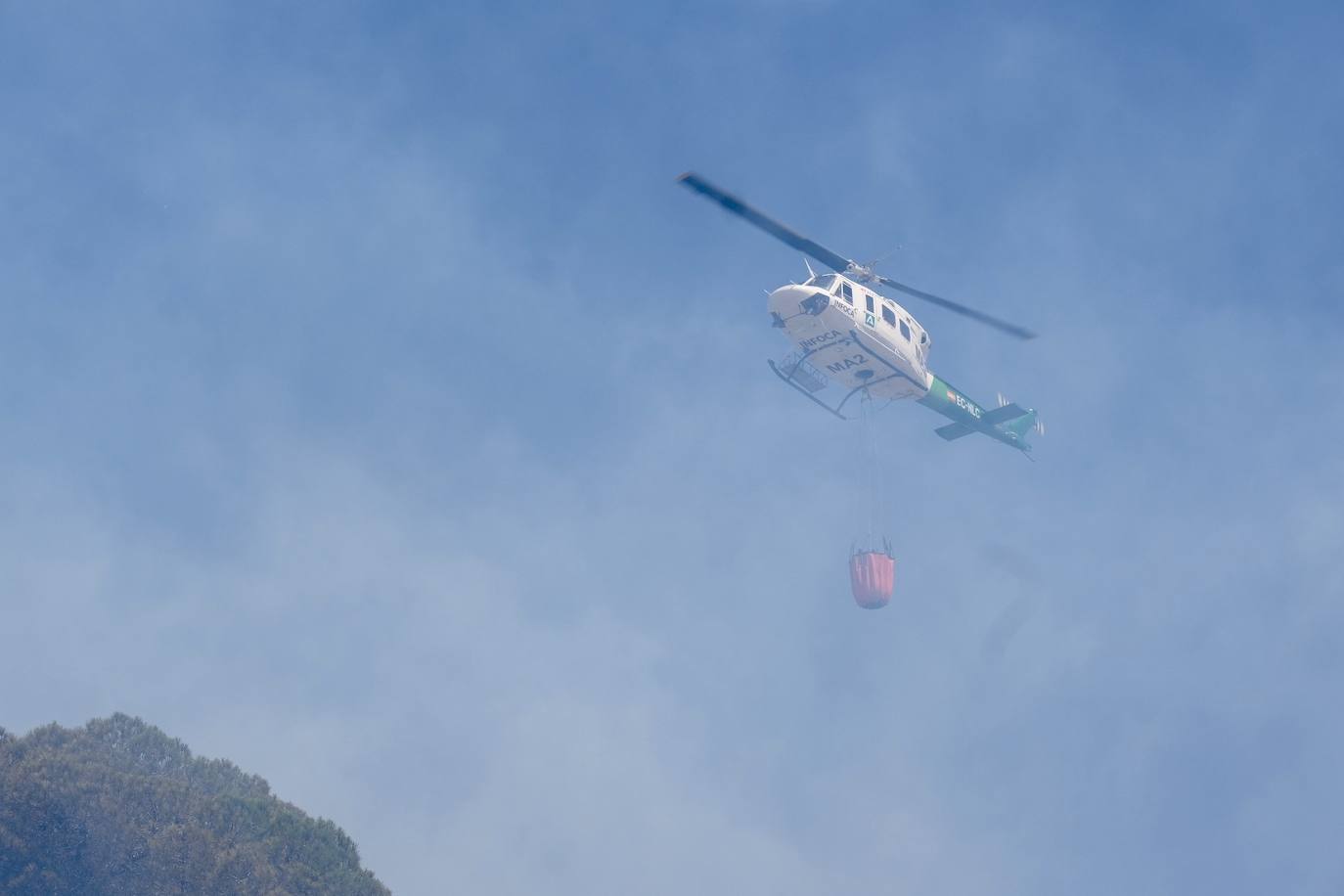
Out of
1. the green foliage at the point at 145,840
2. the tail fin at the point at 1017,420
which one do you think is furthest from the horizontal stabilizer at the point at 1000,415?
the green foliage at the point at 145,840

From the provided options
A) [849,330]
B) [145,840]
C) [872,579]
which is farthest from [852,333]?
[145,840]

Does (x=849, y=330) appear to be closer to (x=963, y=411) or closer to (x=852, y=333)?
(x=852, y=333)

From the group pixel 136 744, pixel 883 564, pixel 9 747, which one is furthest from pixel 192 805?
pixel 883 564

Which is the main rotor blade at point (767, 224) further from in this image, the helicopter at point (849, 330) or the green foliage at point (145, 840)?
the green foliage at point (145, 840)

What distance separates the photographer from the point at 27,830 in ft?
161

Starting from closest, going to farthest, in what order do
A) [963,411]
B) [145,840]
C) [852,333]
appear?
[145,840] < [852,333] < [963,411]

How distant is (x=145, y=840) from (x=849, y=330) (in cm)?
3163

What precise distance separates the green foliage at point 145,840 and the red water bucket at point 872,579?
887 inches

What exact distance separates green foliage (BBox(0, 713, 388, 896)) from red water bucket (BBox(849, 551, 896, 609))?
22.5 m

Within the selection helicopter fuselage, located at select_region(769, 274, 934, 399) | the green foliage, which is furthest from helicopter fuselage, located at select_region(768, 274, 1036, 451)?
the green foliage

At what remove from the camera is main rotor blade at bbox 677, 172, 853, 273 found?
1948 inches

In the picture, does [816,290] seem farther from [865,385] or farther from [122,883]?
[122,883]

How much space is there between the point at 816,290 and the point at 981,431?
577 inches

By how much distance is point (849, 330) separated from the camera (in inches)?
2101
